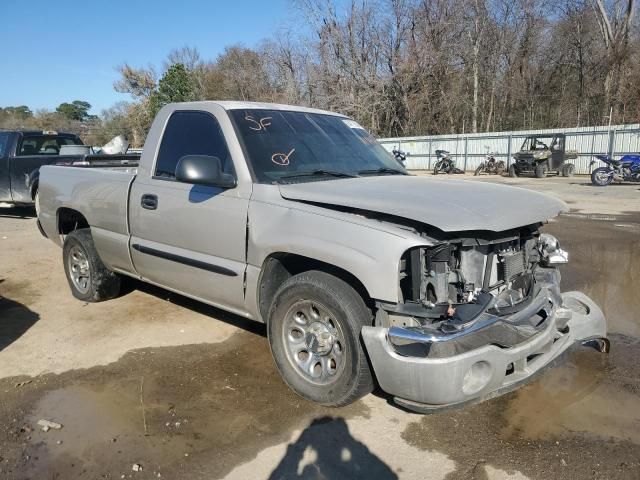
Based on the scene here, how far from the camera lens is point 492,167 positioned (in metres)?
27.5

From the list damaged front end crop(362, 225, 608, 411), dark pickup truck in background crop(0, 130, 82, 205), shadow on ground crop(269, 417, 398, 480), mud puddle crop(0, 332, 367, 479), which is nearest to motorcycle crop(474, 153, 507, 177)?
dark pickup truck in background crop(0, 130, 82, 205)

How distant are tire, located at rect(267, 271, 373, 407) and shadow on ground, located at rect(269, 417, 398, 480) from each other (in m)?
0.24

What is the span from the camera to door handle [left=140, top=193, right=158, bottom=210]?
14.3ft

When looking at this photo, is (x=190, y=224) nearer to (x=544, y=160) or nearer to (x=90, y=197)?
(x=90, y=197)

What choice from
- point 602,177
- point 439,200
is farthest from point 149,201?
point 602,177

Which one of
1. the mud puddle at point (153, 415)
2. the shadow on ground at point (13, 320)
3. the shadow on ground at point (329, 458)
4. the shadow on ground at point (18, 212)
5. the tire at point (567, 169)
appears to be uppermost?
the tire at point (567, 169)

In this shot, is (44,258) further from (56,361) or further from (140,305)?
(56,361)

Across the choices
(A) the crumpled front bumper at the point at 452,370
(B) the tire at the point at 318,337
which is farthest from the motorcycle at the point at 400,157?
(A) the crumpled front bumper at the point at 452,370

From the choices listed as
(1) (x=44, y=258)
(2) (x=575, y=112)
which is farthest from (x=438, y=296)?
(2) (x=575, y=112)

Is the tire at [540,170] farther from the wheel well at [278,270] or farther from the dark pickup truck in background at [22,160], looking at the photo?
the wheel well at [278,270]

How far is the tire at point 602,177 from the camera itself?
18859mm

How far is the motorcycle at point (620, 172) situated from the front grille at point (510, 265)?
17753 mm

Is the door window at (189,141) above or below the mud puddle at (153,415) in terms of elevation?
above

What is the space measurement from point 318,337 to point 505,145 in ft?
94.1
